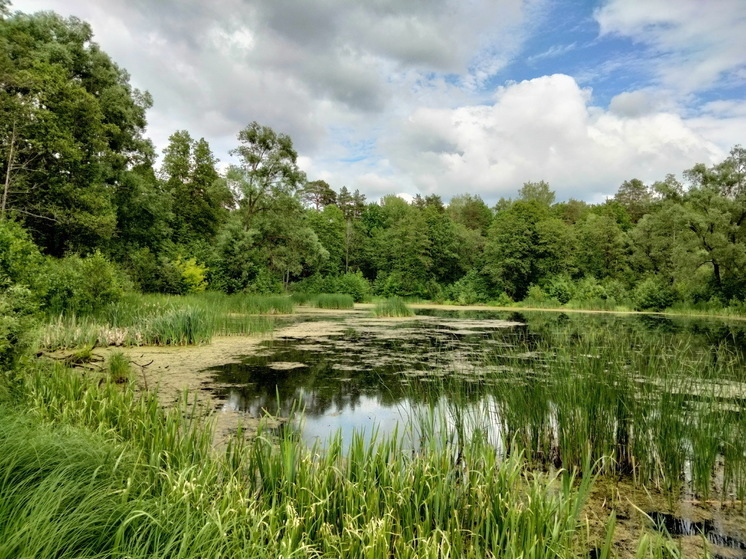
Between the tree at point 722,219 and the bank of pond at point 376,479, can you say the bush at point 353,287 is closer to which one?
the tree at point 722,219

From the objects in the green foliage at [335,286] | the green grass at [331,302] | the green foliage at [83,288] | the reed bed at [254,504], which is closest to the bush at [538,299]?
the green foliage at [335,286]

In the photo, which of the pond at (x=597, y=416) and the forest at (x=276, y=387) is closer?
the forest at (x=276, y=387)

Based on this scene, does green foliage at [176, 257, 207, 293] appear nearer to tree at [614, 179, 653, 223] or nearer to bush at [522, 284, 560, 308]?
bush at [522, 284, 560, 308]

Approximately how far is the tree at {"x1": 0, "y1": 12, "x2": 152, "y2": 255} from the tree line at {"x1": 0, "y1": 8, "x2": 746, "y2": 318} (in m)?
0.06

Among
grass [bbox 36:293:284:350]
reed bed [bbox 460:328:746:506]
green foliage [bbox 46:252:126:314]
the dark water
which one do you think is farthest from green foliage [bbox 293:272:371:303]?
reed bed [bbox 460:328:746:506]

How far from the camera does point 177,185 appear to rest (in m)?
29.2

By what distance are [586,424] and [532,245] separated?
34306 mm

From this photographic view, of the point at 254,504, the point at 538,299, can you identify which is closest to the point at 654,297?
the point at 538,299

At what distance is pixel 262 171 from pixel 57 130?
31.5 ft

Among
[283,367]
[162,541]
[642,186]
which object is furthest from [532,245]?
[162,541]

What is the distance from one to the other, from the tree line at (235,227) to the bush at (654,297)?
0.09 metres

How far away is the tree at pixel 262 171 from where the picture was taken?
22375 millimetres

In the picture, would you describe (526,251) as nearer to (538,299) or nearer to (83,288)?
(538,299)

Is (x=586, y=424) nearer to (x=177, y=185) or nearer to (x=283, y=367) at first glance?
(x=283, y=367)
